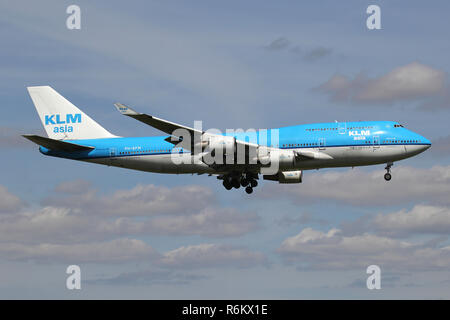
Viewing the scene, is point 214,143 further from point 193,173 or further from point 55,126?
point 55,126

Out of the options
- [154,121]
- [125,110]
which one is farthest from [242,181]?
[125,110]

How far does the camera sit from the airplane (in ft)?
174

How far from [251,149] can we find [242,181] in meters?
5.55

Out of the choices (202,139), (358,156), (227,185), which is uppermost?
(202,139)

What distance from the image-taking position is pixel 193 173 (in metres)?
58.4

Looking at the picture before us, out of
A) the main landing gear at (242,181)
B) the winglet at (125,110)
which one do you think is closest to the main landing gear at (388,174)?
the main landing gear at (242,181)

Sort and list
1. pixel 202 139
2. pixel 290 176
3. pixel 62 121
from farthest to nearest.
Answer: pixel 62 121
pixel 290 176
pixel 202 139

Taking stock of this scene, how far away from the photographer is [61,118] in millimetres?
63562

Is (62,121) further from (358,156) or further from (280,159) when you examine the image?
(358,156)

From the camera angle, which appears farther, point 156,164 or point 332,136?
point 156,164

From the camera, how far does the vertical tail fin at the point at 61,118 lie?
6233 centimetres

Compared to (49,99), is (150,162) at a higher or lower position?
lower
